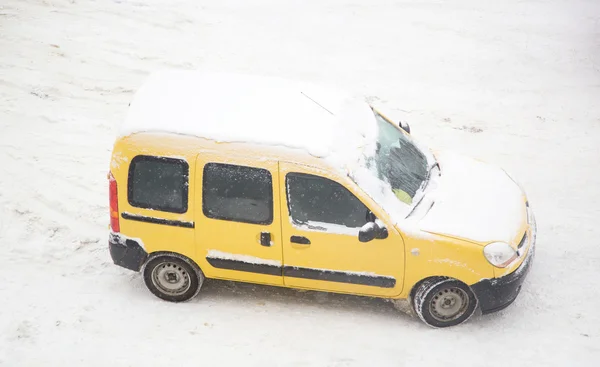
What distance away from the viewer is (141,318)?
20.7 feet

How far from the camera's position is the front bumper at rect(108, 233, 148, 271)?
6363 mm

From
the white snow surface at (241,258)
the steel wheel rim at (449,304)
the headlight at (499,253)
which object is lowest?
the steel wheel rim at (449,304)

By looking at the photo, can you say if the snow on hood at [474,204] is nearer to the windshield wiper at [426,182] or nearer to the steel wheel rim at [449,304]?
the windshield wiper at [426,182]

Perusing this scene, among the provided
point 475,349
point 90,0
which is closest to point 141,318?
point 475,349

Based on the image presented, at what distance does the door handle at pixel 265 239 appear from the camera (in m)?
6.03

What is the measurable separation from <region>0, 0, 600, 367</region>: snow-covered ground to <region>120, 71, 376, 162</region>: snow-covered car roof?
1771 mm

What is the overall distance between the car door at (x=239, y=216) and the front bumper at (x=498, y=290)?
190cm

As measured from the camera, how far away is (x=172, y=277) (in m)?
6.54

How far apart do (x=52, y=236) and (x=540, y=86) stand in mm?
8265

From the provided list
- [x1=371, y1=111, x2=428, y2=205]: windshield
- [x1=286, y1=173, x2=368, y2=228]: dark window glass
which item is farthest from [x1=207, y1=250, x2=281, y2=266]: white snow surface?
[x1=371, y1=111, x2=428, y2=205]: windshield

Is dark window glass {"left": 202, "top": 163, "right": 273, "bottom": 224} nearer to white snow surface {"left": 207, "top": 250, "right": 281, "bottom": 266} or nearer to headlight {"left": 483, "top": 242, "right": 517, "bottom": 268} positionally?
white snow surface {"left": 207, "top": 250, "right": 281, "bottom": 266}

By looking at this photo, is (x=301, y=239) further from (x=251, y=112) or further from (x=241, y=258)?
(x=251, y=112)

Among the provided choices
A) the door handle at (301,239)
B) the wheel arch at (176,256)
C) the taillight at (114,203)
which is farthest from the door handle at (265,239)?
the taillight at (114,203)

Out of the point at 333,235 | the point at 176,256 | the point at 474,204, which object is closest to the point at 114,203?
the point at 176,256
